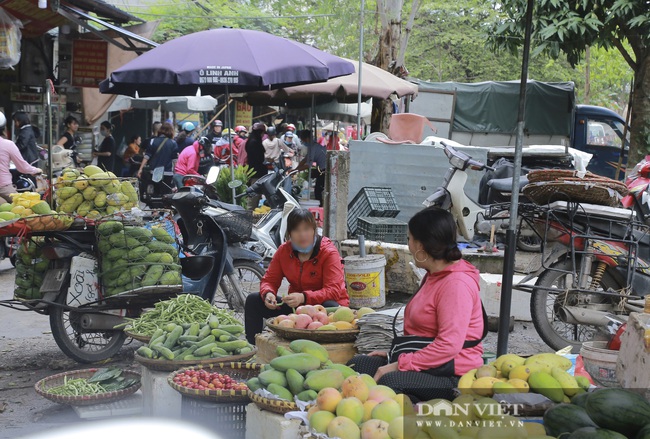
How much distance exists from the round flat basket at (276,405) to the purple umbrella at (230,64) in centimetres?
508

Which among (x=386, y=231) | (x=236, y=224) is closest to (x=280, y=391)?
(x=236, y=224)

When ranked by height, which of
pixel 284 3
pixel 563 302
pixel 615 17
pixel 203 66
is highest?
pixel 284 3

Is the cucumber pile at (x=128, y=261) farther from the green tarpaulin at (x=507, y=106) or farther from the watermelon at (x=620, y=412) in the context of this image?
the green tarpaulin at (x=507, y=106)

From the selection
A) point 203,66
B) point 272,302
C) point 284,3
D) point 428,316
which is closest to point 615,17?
point 203,66

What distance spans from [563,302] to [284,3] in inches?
850

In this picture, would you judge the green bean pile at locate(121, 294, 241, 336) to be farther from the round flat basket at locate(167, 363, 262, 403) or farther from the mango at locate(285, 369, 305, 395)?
the mango at locate(285, 369, 305, 395)

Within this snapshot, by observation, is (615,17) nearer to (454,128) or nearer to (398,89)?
(398,89)

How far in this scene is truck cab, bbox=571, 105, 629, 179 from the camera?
19953 millimetres

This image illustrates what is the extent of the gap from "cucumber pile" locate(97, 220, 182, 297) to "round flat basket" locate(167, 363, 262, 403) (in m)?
1.69

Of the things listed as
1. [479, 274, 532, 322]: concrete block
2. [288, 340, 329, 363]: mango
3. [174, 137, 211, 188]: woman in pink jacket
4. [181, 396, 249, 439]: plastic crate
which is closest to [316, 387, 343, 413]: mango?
[288, 340, 329, 363]: mango

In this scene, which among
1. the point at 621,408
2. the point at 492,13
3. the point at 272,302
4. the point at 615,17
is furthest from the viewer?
the point at 492,13

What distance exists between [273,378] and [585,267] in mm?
3672

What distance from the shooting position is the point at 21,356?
6.98 meters

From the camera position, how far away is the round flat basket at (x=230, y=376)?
4.34m
